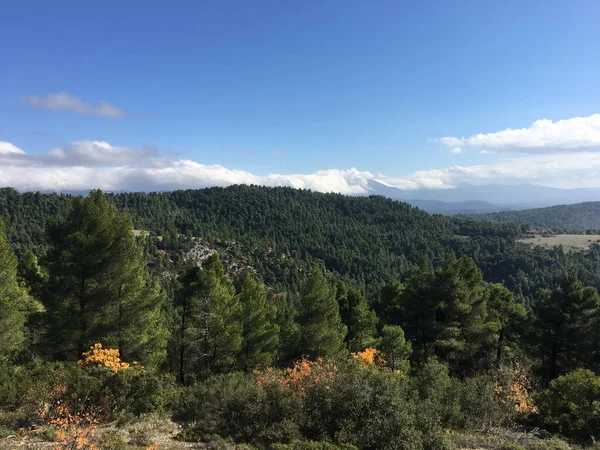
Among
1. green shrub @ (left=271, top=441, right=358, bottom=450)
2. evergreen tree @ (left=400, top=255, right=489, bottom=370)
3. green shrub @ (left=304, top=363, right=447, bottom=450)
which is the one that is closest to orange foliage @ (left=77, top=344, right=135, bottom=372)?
green shrub @ (left=271, top=441, right=358, bottom=450)

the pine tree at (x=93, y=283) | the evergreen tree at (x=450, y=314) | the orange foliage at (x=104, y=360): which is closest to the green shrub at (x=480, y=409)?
the evergreen tree at (x=450, y=314)

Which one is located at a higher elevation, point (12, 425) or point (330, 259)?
point (12, 425)

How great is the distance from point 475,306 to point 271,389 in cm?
1896

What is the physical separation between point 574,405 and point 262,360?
1429 cm

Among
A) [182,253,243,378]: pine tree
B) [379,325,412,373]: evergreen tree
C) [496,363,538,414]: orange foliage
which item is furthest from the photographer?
[379,325,412,373]: evergreen tree

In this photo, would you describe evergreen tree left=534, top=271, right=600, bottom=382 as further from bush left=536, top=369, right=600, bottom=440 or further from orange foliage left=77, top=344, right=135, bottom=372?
orange foliage left=77, top=344, right=135, bottom=372

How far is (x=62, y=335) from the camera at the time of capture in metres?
14.0

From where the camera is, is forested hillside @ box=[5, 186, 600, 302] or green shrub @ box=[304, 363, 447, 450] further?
forested hillside @ box=[5, 186, 600, 302]

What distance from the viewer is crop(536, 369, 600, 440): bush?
10.2 meters

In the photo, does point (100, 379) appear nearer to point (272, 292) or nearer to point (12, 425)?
point (12, 425)

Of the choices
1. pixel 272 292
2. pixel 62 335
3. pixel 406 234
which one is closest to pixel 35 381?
pixel 62 335

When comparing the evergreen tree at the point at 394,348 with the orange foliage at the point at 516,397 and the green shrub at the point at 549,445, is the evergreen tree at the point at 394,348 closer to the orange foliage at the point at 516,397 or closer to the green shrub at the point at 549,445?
the orange foliage at the point at 516,397

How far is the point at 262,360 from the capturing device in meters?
19.1

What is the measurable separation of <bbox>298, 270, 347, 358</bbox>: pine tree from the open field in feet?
537
